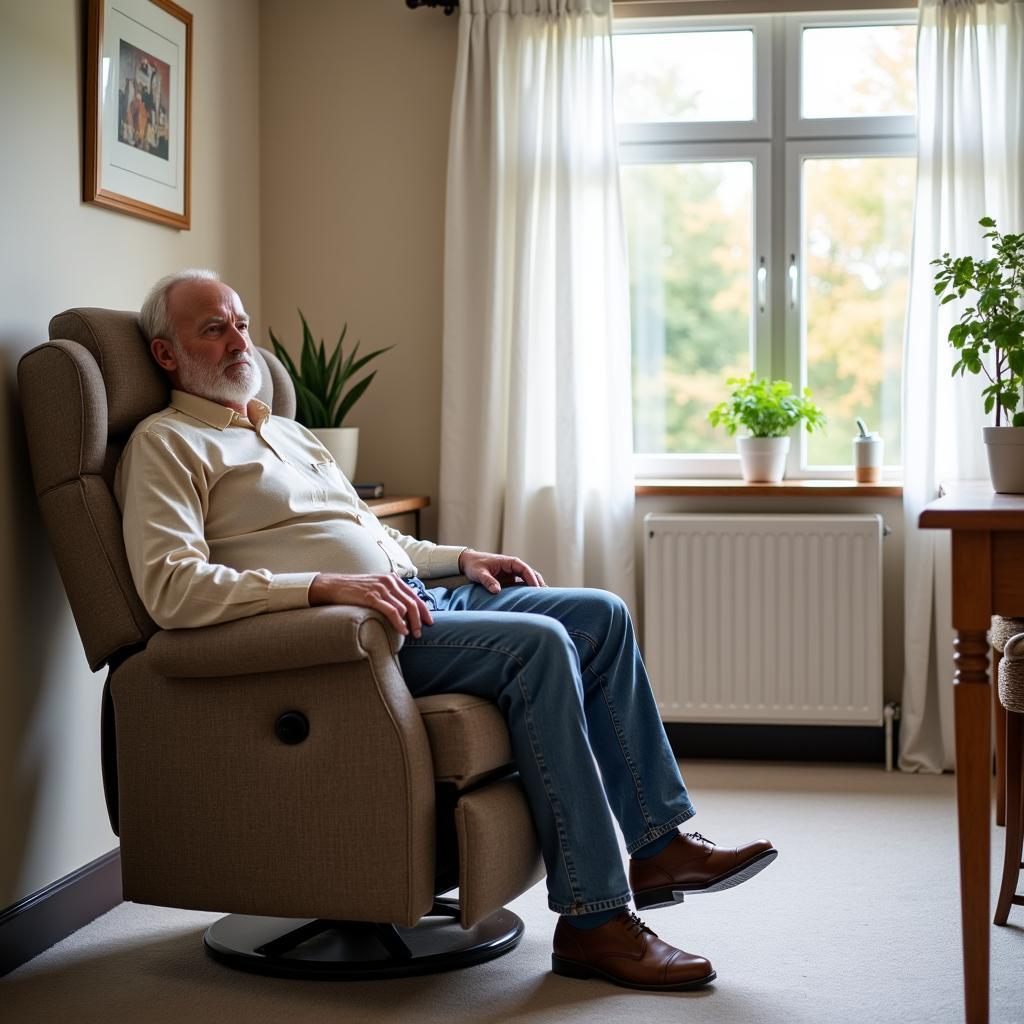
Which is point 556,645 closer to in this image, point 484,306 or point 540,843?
point 540,843

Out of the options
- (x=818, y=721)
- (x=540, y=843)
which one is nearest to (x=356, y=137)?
(x=818, y=721)

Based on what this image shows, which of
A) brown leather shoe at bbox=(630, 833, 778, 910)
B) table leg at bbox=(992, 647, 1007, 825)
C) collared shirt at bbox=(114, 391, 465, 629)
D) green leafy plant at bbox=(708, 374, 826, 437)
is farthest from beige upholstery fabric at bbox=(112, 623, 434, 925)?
green leafy plant at bbox=(708, 374, 826, 437)

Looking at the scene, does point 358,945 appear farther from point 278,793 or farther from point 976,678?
point 976,678

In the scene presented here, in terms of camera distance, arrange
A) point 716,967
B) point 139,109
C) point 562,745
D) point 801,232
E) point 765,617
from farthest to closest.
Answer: point 801,232, point 765,617, point 139,109, point 716,967, point 562,745

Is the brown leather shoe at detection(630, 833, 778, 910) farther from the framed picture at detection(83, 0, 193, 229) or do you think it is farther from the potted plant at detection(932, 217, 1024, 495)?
the framed picture at detection(83, 0, 193, 229)

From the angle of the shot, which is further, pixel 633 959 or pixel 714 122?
pixel 714 122

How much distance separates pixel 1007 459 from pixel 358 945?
1476 mm

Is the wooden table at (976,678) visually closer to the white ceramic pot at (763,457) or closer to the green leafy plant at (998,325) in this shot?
the green leafy plant at (998,325)

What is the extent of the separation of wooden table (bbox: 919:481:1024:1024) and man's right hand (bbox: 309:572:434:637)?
802 mm

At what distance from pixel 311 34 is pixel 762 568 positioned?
2.05 m

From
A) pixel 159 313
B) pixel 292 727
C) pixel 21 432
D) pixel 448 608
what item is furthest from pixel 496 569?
pixel 21 432

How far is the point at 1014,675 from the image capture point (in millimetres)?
2111

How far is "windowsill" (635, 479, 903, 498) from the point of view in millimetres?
3660

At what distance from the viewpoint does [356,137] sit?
388 centimetres
